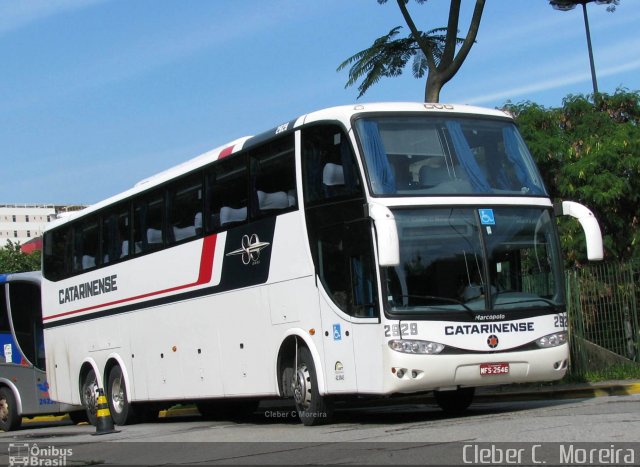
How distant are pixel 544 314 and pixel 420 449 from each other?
3.85m

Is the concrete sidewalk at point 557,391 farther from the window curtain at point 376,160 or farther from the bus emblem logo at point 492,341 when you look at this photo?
the window curtain at point 376,160

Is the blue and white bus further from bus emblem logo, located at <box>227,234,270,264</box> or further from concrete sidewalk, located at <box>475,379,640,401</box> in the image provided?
concrete sidewalk, located at <box>475,379,640,401</box>

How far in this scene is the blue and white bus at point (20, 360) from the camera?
872 inches

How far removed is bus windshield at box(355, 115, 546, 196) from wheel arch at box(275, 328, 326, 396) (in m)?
2.47

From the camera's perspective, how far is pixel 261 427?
15172mm

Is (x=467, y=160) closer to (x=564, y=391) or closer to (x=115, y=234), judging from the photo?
(x=564, y=391)

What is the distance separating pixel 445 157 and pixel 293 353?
3.52 metres

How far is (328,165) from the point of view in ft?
43.6

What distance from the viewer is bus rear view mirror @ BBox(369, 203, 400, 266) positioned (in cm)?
1159

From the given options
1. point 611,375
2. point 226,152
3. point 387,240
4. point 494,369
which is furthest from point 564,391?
point 226,152

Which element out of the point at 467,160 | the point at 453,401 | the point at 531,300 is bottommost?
the point at 453,401

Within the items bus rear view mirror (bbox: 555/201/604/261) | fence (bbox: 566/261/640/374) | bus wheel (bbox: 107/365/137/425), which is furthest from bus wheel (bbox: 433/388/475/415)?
bus wheel (bbox: 107/365/137/425)

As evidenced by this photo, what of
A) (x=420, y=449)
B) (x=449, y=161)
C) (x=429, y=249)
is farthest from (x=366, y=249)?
(x=420, y=449)

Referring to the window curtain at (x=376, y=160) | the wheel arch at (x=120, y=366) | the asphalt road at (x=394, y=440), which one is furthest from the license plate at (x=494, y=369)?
the wheel arch at (x=120, y=366)
